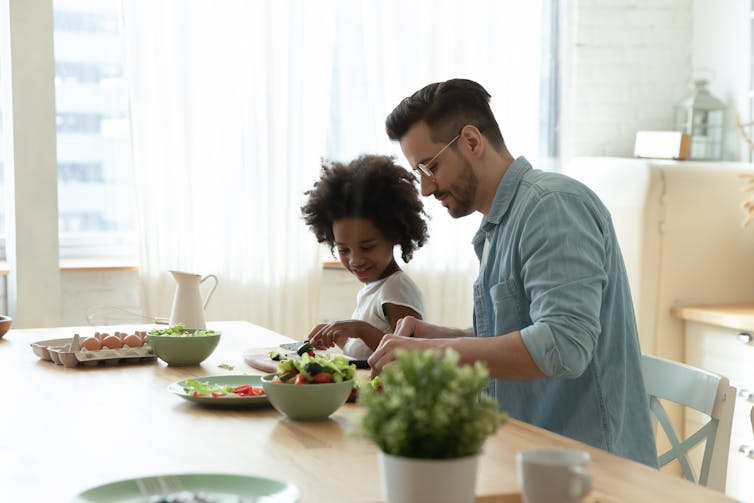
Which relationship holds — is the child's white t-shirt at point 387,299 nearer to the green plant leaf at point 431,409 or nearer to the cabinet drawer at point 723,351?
the cabinet drawer at point 723,351

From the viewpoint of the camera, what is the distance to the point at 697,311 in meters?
3.84

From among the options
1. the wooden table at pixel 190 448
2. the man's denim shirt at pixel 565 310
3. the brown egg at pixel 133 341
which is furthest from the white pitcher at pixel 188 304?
→ the man's denim shirt at pixel 565 310

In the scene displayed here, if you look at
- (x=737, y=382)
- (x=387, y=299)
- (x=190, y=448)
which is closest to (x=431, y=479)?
(x=190, y=448)

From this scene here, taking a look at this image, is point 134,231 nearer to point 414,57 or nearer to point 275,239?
point 275,239

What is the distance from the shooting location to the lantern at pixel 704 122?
451cm

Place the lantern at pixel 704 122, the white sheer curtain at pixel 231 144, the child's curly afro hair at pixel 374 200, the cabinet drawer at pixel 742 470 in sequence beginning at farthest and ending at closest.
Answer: the lantern at pixel 704 122 → the white sheer curtain at pixel 231 144 → the cabinet drawer at pixel 742 470 → the child's curly afro hair at pixel 374 200

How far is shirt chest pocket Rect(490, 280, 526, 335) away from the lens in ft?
6.52

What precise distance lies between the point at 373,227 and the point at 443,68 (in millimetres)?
A: 1906

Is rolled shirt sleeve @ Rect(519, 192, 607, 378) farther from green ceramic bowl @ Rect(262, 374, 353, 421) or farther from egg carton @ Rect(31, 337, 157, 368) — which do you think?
egg carton @ Rect(31, 337, 157, 368)

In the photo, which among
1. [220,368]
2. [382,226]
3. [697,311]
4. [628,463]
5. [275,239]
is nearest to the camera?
[628,463]

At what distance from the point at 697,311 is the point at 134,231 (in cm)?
225

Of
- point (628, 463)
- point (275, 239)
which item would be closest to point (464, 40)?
point (275, 239)

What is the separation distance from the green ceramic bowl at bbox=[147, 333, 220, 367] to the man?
1.48 feet

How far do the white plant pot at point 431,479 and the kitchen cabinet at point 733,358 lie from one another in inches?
107
